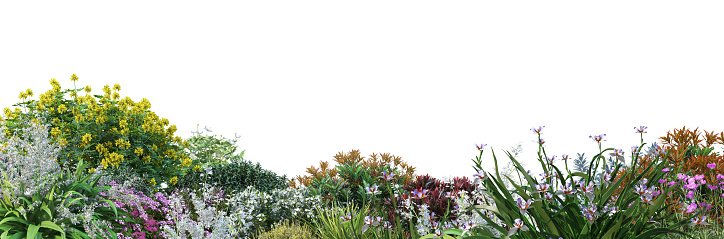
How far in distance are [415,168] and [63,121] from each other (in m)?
6.87

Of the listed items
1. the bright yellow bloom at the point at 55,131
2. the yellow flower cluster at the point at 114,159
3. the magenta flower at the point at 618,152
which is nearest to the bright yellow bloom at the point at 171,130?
the yellow flower cluster at the point at 114,159

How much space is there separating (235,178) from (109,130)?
8.09ft

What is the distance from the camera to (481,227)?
3.84m

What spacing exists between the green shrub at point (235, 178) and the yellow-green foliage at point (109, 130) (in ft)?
1.03

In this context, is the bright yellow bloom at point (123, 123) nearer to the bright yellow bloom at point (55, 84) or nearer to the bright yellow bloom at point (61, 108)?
the bright yellow bloom at point (61, 108)

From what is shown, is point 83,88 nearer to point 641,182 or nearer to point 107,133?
point 107,133

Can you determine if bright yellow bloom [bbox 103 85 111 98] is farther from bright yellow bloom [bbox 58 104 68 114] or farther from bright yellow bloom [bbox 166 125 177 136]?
bright yellow bloom [bbox 166 125 177 136]

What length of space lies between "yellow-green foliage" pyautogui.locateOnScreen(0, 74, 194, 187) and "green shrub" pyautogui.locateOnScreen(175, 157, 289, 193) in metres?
0.31

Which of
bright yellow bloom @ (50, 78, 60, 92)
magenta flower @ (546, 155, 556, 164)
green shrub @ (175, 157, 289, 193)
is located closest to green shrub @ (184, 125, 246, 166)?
green shrub @ (175, 157, 289, 193)

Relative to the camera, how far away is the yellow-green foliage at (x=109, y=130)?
7.88 metres

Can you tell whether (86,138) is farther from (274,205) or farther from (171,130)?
(274,205)

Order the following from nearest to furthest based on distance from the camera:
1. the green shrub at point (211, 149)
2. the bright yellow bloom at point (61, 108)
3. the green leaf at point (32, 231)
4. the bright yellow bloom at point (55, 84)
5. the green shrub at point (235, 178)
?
the green leaf at point (32, 231) → the bright yellow bloom at point (61, 108) → the bright yellow bloom at point (55, 84) → the green shrub at point (235, 178) → the green shrub at point (211, 149)

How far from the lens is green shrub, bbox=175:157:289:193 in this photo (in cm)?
862

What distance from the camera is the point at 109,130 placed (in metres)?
8.16
